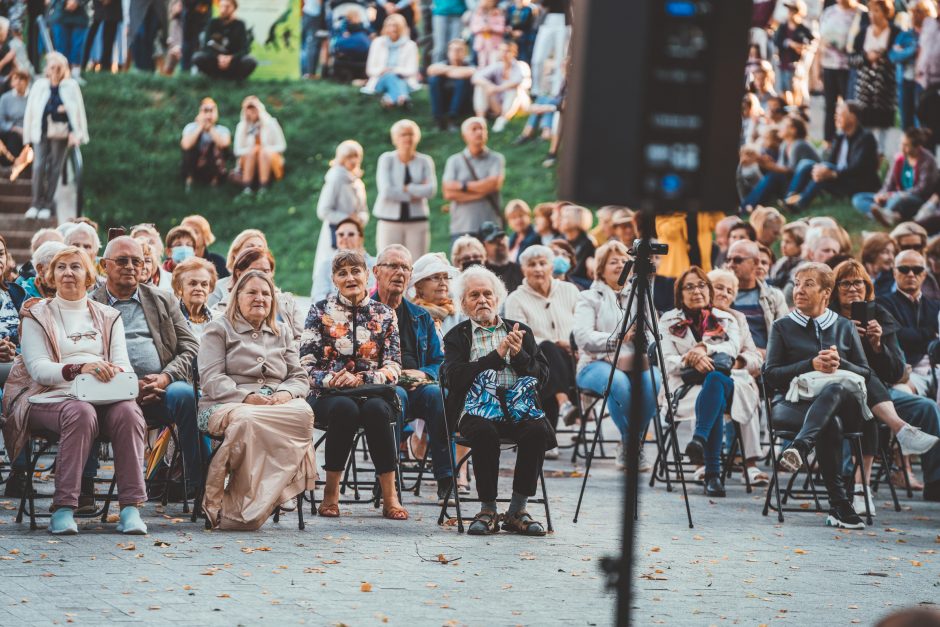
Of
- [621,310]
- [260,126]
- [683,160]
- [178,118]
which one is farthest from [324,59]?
[683,160]

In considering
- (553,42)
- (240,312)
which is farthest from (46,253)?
(553,42)

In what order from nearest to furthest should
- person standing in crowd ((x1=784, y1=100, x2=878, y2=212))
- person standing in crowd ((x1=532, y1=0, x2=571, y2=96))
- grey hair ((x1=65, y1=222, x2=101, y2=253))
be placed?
grey hair ((x1=65, y1=222, x2=101, y2=253)), person standing in crowd ((x1=784, y1=100, x2=878, y2=212)), person standing in crowd ((x1=532, y1=0, x2=571, y2=96))

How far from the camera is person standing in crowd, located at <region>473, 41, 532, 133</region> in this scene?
2397cm

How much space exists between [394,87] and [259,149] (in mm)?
3095

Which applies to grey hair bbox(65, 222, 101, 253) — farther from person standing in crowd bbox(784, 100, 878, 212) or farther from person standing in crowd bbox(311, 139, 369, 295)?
person standing in crowd bbox(784, 100, 878, 212)

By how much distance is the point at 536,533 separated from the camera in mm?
9086

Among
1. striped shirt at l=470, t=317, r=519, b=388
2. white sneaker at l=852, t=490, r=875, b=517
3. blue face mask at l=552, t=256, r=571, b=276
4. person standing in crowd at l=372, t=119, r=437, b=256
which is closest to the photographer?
striped shirt at l=470, t=317, r=519, b=388

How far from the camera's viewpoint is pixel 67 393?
28.7ft

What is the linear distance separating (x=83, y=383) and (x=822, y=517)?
191 inches

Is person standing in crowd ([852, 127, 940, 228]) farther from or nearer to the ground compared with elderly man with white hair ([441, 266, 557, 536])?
farther from the ground

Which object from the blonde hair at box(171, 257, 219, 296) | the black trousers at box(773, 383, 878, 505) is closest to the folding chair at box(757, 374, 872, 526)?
the black trousers at box(773, 383, 878, 505)

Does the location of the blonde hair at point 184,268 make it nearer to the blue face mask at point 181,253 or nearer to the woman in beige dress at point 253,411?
the woman in beige dress at point 253,411

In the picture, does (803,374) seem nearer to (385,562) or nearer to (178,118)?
(385,562)

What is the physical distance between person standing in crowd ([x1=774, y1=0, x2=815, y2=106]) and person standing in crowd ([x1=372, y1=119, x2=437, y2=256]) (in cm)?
787
